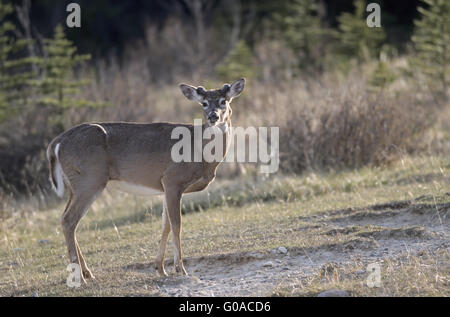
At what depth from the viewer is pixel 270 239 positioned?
9.70 m

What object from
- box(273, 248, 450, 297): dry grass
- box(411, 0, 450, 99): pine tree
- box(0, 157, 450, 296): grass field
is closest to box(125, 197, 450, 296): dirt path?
box(0, 157, 450, 296): grass field

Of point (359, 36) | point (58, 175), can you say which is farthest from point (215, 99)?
point (359, 36)

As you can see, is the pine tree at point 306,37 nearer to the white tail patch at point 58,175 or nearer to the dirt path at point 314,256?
the dirt path at point 314,256

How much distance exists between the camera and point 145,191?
905cm

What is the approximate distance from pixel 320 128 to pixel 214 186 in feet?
8.73

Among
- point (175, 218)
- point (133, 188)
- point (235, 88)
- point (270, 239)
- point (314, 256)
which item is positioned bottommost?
point (270, 239)

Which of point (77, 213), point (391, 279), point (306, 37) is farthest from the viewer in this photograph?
point (306, 37)

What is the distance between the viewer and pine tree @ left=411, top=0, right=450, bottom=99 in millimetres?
20141

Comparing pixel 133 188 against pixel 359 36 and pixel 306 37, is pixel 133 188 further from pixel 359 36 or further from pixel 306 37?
pixel 306 37

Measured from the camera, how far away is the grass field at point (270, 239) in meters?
7.77

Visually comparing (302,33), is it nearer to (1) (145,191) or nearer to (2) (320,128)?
(2) (320,128)

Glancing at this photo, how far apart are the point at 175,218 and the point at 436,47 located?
14.0 meters

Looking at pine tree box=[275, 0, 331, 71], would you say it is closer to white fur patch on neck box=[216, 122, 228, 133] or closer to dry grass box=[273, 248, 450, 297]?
white fur patch on neck box=[216, 122, 228, 133]
